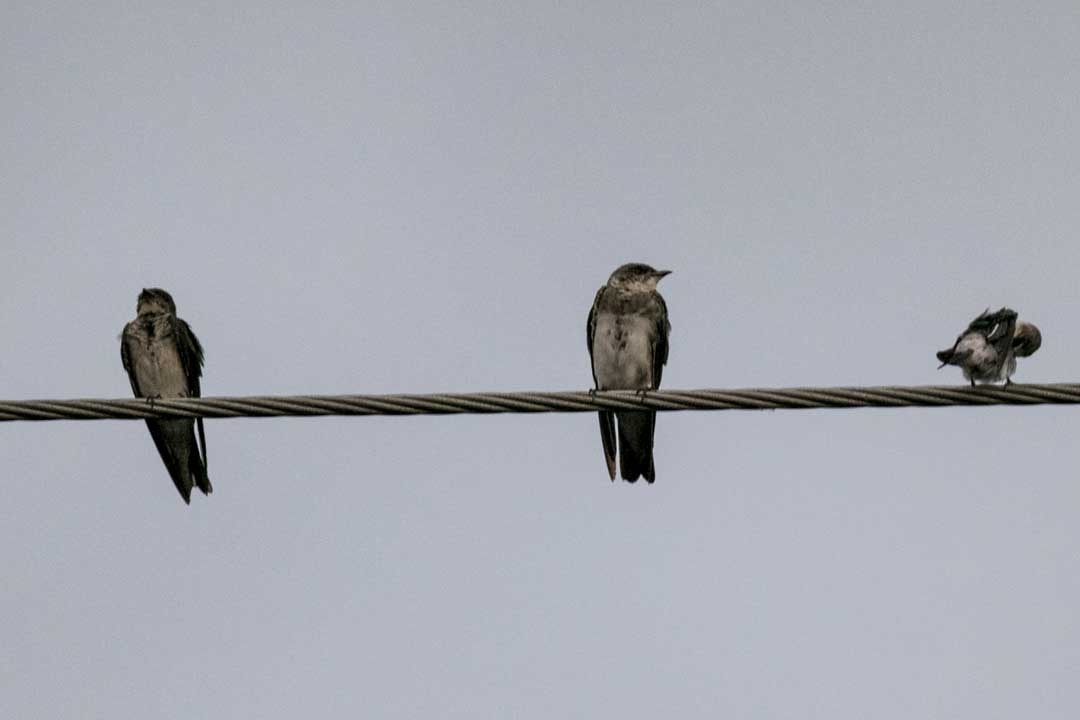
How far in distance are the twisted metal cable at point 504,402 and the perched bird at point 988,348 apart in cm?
160

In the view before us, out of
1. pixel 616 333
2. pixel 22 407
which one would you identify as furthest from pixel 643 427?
pixel 22 407

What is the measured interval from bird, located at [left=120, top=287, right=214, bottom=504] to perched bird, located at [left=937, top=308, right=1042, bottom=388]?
4630 mm

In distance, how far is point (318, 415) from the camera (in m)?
7.18

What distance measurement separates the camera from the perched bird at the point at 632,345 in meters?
11.3

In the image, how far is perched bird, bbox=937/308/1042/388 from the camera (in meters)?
8.85

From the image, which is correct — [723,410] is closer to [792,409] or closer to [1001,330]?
[792,409]

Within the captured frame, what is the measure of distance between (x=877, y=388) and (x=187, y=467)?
17.9 ft

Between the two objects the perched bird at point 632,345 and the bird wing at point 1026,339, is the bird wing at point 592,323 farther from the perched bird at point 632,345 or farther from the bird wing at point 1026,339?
the bird wing at point 1026,339

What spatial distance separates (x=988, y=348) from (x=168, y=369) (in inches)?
202

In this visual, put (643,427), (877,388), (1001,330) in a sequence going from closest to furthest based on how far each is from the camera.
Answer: (877,388) < (1001,330) < (643,427)

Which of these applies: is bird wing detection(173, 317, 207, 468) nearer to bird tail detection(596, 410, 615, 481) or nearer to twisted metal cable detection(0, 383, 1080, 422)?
bird tail detection(596, 410, 615, 481)

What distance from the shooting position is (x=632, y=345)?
1138cm

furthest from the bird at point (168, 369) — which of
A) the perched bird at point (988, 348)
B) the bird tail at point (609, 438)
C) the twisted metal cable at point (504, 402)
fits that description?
the perched bird at point (988, 348)

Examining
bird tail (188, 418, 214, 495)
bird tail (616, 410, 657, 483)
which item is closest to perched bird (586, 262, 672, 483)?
bird tail (616, 410, 657, 483)
